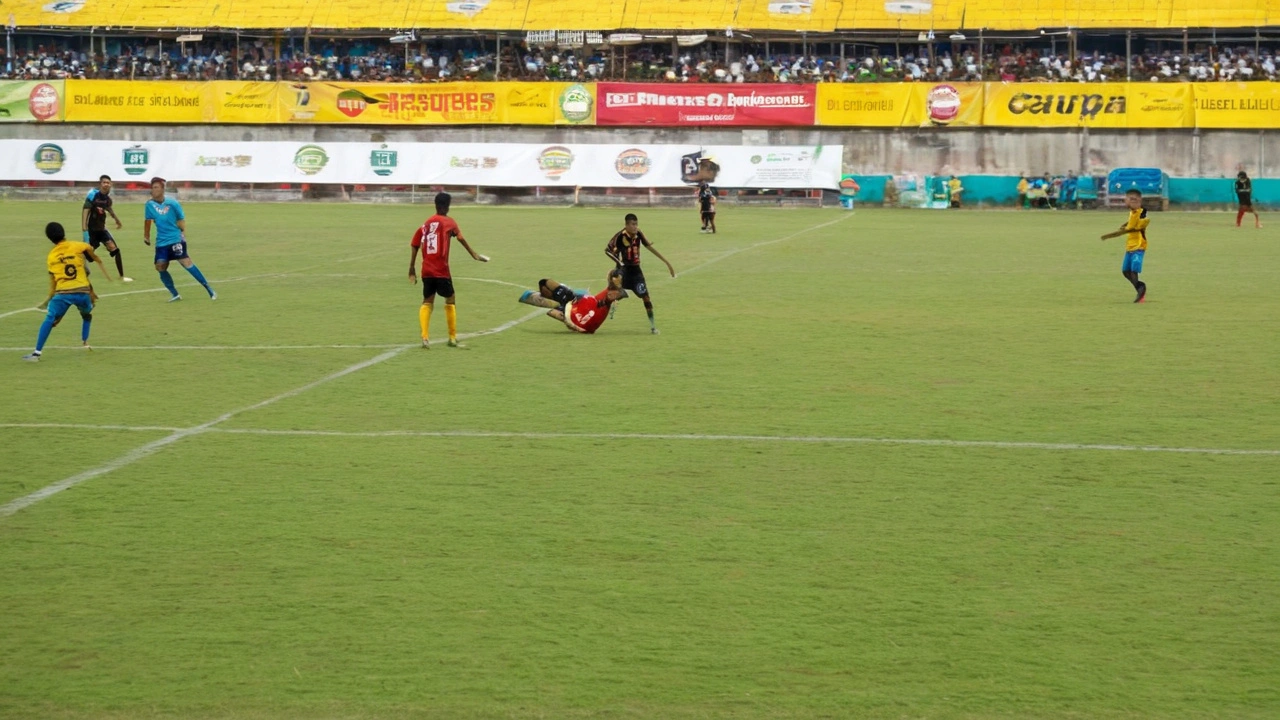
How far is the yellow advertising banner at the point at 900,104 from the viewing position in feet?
170

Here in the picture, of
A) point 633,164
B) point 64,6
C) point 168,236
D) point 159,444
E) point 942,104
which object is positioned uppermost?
point 64,6

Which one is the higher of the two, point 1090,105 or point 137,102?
point 137,102

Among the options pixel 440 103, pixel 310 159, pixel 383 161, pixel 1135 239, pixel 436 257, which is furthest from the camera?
pixel 440 103

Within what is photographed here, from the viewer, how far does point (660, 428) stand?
11.3m

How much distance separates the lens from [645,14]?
196 feet

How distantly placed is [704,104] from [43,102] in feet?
86.1

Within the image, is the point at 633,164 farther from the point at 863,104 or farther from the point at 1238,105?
the point at 1238,105

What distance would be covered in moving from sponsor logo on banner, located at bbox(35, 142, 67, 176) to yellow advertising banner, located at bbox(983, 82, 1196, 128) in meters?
34.8

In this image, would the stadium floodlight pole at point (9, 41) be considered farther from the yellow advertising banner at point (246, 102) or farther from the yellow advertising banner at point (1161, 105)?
the yellow advertising banner at point (1161, 105)

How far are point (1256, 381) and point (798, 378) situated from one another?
434 cm

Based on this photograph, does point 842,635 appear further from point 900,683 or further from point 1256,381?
point 1256,381

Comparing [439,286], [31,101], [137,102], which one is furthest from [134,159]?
[439,286]

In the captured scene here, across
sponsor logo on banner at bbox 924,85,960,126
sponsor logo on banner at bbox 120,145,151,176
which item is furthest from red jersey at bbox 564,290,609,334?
sponsor logo on banner at bbox 120,145,151,176

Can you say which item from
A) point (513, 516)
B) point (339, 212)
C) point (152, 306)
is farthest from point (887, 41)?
point (513, 516)
